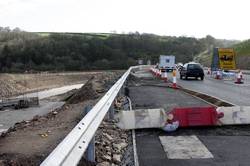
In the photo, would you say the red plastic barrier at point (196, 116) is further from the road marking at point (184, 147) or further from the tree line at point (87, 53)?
the tree line at point (87, 53)

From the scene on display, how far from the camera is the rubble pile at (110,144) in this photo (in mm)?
8633

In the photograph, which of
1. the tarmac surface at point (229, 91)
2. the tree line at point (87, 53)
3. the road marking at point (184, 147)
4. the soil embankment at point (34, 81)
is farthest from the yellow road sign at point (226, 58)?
the tree line at point (87, 53)

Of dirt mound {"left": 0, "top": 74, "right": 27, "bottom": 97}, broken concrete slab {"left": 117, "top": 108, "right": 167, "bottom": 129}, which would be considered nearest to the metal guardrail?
broken concrete slab {"left": 117, "top": 108, "right": 167, "bottom": 129}

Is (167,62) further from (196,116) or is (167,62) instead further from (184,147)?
(184,147)

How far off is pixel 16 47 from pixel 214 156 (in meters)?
191

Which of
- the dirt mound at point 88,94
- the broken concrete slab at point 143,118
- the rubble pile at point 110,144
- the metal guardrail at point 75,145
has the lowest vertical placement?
the dirt mound at point 88,94

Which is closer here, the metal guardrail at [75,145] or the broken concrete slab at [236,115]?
the metal guardrail at [75,145]

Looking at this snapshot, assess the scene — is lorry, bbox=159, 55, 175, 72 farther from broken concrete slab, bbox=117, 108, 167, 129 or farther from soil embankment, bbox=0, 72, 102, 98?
broken concrete slab, bbox=117, 108, 167, 129

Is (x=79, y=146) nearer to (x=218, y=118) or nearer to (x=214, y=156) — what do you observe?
(x=214, y=156)

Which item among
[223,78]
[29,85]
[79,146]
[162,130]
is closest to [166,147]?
[162,130]

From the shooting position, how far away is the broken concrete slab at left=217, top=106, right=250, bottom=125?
37.8 feet

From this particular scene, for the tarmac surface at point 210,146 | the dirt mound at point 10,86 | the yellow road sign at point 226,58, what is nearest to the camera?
the tarmac surface at point 210,146

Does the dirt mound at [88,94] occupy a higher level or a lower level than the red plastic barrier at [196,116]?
lower

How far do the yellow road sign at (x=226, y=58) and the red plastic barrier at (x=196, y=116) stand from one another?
3673 centimetres
